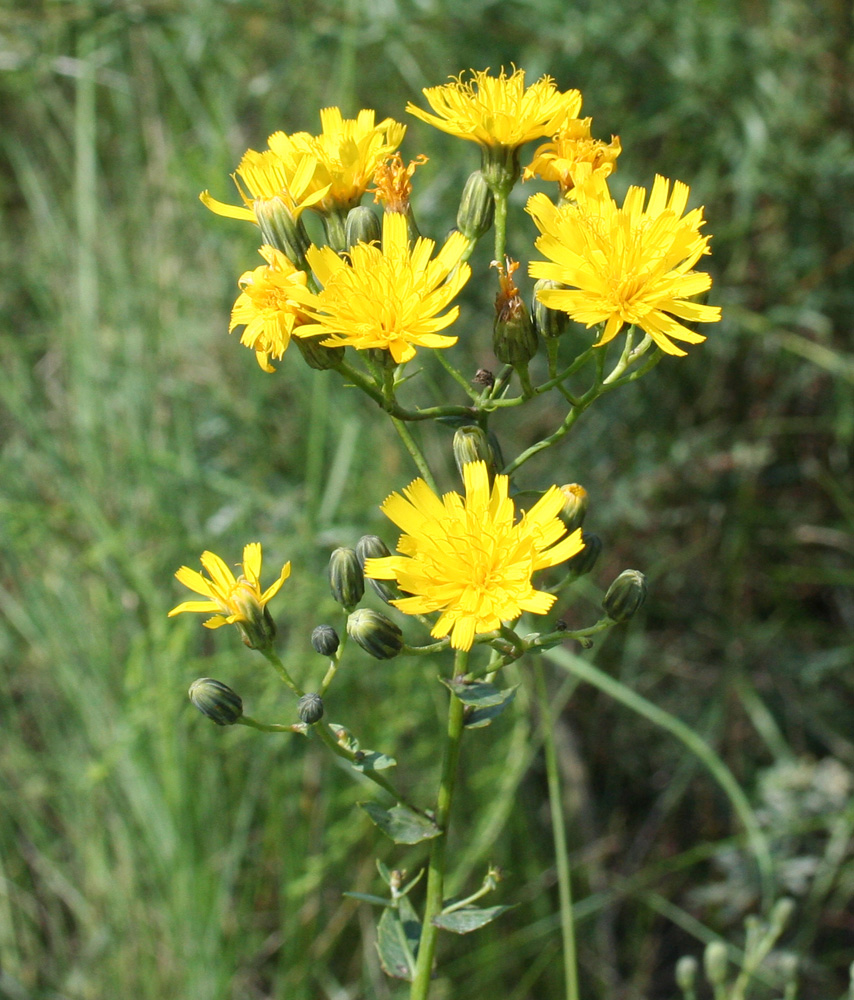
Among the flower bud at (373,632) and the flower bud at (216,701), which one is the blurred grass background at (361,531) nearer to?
the flower bud at (216,701)

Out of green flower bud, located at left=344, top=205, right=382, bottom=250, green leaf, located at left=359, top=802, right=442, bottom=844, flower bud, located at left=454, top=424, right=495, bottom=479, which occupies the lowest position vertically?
green leaf, located at left=359, top=802, right=442, bottom=844

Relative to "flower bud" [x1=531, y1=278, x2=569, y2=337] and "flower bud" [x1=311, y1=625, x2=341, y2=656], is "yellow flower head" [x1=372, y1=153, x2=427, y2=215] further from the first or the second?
"flower bud" [x1=311, y1=625, x2=341, y2=656]

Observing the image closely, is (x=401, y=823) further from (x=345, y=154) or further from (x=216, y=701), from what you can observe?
(x=345, y=154)

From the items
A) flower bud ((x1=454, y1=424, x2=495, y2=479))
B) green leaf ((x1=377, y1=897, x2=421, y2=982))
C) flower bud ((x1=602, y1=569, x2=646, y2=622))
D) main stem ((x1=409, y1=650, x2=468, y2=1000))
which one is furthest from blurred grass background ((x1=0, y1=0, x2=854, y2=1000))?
flower bud ((x1=454, y1=424, x2=495, y2=479))

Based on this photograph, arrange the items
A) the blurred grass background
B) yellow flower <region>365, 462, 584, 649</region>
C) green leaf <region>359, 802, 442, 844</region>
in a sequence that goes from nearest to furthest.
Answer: yellow flower <region>365, 462, 584, 649</region>
green leaf <region>359, 802, 442, 844</region>
the blurred grass background

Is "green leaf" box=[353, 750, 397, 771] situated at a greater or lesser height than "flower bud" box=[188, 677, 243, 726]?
lesser

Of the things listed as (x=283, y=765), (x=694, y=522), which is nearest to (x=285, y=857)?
(x=283, y=765)

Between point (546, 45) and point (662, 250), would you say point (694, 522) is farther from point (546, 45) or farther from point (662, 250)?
point (662, 250)
